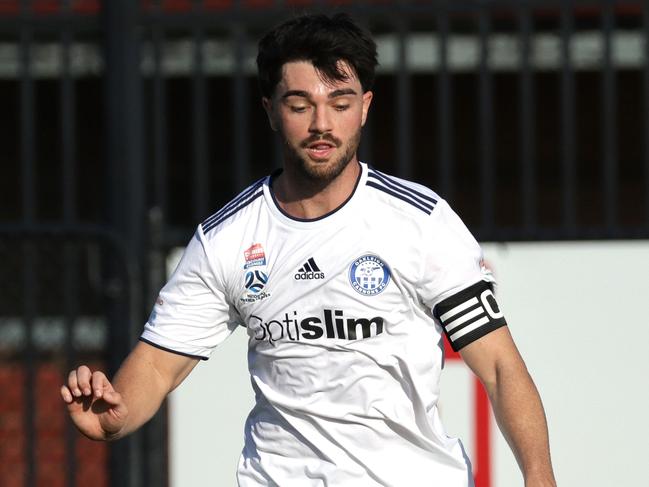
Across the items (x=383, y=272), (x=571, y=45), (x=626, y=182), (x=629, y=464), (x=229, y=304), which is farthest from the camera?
(x=626, y=182)

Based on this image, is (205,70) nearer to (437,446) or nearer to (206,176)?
(206,176)

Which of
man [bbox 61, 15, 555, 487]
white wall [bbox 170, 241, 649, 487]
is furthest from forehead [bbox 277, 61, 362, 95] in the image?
white wall [bbox 170, 241, 649, 487]

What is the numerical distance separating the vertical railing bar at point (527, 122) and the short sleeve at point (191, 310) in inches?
90.1

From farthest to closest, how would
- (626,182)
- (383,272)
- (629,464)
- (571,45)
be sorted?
(626,182) < (571,45) < (629,464) < (383,272)

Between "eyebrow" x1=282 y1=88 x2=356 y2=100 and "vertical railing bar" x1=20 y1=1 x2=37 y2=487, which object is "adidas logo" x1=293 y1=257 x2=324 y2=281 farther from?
"vertical railing bar" x1=20 y1=1 x2=37 y2=487

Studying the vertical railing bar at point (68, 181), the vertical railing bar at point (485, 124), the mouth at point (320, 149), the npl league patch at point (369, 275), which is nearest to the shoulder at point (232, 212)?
the mouth at point (320, 149)

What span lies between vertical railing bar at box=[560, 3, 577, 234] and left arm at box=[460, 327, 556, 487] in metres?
2.38

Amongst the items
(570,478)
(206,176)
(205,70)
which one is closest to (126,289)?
(206,176)

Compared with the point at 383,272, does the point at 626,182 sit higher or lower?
higher

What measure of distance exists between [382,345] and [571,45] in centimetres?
270

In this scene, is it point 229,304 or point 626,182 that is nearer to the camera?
point 229,304

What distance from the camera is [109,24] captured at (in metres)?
6.07

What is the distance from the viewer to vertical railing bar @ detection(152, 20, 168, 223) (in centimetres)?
613

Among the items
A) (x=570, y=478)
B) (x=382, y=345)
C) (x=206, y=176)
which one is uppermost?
(x=206, y=176)
